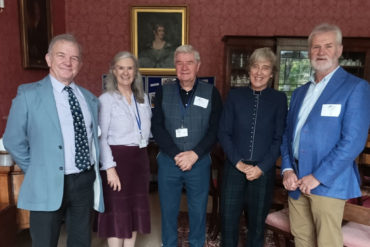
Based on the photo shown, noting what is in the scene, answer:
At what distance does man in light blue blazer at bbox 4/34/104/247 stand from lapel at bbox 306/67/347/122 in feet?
4.17

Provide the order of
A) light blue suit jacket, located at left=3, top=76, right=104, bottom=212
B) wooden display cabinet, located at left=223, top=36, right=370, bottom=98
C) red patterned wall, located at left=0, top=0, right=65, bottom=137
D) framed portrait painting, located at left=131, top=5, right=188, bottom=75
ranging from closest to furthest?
light blue suit jacket, located at left=3, top=76, right=104, bottom=212 → red patterned wall, located at left=0, top=0, right=65, bottom=137 → wooden display cabinet, located at left=223, top=36, right=370, bottom=98 → framed portrait painting, located at left=131, top=5, right=188, bottom=75

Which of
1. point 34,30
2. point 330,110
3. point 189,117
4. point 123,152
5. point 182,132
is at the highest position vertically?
point 34,30

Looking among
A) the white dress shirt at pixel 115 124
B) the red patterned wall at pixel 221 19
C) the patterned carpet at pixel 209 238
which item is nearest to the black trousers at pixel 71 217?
the white dress shirt at pixel 115 124

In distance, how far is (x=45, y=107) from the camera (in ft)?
4.64

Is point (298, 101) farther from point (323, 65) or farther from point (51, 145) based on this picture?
point (51, 145)

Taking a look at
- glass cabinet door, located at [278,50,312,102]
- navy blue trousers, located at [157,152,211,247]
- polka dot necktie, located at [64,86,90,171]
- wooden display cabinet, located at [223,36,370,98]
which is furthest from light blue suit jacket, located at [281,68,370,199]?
glass cabinet door, located at [278,50,312,102]

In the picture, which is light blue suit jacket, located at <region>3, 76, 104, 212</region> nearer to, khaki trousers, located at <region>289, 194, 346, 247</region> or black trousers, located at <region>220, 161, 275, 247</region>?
black trousers, located at <region>220, 161, 275, 247</region>

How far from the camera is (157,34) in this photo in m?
4.69

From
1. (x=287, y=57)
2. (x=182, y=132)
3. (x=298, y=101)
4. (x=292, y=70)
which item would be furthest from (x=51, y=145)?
(x=292, y=70)

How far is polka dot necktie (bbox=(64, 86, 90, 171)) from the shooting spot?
1501 millimetres

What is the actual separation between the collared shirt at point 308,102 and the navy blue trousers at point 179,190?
2.08ft

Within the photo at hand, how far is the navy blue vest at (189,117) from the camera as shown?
198 cm

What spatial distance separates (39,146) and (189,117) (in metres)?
0.96

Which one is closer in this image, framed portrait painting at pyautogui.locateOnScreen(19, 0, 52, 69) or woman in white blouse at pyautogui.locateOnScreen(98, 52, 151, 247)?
woman in white blouse at pyautogui.locateOnScreen(98, 52, 151, 247)
